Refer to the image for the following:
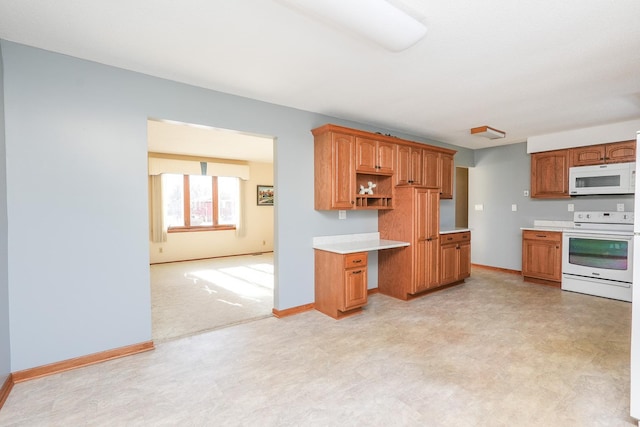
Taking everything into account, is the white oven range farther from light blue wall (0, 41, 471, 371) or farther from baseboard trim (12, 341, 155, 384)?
baseboard trim (12, 341, 155, 384)

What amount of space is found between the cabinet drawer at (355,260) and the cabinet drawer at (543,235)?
328cm

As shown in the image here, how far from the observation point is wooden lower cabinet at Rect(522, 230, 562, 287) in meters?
4.79

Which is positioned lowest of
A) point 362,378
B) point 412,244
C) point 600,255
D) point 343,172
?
point 362,378

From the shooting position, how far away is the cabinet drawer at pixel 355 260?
352cm

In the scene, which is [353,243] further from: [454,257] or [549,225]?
[549,225]

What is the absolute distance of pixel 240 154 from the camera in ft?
23.1

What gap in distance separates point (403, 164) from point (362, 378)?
3.03 meters

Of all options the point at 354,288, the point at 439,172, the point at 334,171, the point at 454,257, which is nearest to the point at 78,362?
the point at 354,288

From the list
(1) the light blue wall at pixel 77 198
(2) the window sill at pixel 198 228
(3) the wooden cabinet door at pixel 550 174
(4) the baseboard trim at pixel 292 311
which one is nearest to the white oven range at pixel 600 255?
(3) the wooden cabinet door at pixel 550 174

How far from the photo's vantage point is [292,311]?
146 inches

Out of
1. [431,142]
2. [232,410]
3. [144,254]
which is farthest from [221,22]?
[431,142]

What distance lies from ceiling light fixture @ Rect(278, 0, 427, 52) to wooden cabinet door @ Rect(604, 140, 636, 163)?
4.46 meters

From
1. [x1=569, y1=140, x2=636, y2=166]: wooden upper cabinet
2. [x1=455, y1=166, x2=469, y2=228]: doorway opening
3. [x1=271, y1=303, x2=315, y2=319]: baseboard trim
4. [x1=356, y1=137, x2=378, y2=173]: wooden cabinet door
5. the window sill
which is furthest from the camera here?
[x1=455, y1=166, x2=469, y2=228]: doorway opening

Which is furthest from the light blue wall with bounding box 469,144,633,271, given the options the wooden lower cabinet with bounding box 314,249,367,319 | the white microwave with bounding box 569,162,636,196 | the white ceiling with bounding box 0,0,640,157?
the wooden lower cabinet with bounding box 314,249,367,319
